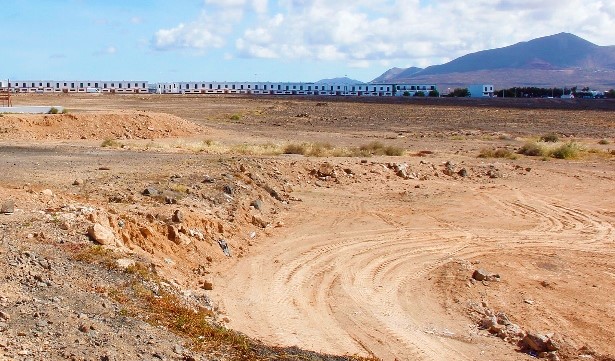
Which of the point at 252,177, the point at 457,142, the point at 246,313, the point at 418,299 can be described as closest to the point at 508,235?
the point at 418,299

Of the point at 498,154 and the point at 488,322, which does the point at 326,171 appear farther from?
the point at 488,322

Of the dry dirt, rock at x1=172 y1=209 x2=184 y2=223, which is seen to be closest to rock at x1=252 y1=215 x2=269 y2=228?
the dry dirt

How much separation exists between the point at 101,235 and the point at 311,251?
5353 millimetres

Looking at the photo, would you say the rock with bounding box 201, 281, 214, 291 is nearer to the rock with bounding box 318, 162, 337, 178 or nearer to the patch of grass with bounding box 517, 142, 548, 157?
the rock with bounding box 318, 162, 337, 178

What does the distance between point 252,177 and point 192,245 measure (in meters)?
8.10

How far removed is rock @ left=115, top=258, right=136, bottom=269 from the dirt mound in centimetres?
2477

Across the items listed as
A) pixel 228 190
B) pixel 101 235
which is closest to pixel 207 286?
pixel 101 235

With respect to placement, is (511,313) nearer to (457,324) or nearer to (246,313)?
(457,324)

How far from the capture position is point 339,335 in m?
11.0

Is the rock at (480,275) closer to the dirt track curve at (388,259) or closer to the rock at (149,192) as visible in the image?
the dirt track curve at (388,259)

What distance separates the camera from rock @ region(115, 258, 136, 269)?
1111 centimetres

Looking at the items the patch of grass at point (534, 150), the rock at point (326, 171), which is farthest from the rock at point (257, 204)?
the patch of grass at point (534, 150)

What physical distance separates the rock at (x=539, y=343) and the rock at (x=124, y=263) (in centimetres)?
599

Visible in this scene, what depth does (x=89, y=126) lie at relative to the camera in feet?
128
